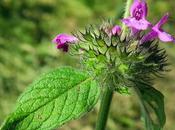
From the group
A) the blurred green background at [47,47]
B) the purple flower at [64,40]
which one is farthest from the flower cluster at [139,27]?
the blurred green background at [47,47]

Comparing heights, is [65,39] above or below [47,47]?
below

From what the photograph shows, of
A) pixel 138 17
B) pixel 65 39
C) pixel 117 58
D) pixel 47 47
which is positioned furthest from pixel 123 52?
pixel 47 47

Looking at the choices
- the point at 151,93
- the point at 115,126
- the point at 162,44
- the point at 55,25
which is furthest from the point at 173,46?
the point at 151,93

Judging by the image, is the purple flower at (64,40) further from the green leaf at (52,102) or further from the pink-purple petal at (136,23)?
the pink-purple petal at (136,23)

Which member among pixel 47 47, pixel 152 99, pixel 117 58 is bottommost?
pixel 152 99

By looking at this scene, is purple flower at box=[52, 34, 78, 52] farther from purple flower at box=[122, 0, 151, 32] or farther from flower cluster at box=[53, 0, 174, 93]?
purple flower at box=[122, 0, 151, 32]

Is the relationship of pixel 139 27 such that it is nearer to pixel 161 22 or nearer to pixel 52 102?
pixel 161 22
